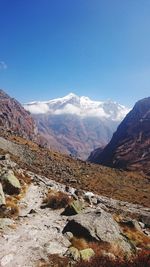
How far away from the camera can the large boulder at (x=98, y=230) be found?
80.5ft

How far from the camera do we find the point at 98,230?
2530 centimetres

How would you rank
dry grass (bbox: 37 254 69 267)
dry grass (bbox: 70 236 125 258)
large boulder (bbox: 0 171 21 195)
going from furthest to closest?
large boulder (bbox: 0 171 21 195), dry grass (bbox: 70 236 125 258), dry grass (bbox: 37 254 69 267)

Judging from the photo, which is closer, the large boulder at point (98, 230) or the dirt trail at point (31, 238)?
→ the dirt trail at point (31, 238)

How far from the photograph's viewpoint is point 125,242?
25.5 meters

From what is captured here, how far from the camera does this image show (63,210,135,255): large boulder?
80.5ft

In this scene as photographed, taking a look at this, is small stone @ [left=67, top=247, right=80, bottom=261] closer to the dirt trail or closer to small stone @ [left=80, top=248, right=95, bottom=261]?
small stone @ [left=80, top=248, right=95, bottom=261]

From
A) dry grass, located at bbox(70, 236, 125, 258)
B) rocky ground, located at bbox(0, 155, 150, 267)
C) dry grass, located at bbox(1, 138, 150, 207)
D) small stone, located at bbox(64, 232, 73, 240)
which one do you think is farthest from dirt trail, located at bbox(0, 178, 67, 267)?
dry grass, located at bbox(1, 138, 150, 207)

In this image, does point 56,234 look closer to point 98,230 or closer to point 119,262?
point 98,230

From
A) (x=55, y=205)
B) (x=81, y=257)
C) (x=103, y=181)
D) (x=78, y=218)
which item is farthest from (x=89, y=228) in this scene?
(x=103, y=181)

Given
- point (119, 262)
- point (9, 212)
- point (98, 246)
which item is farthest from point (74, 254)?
point (9, 212)

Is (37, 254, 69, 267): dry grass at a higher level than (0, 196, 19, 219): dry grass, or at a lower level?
Answer: lower

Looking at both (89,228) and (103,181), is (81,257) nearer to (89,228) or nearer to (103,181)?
(89,228)

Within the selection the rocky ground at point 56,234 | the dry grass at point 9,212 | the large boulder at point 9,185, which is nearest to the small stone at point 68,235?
the rocky ground at point 56,234

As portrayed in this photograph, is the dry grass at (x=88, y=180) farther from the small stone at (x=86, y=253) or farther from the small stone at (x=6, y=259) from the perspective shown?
the small stone at (x=6, y=259)
